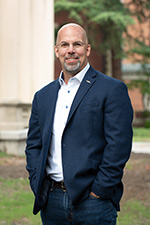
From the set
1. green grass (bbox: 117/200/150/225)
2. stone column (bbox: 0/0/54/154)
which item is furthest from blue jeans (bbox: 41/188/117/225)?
stone column (bbox: 0/0/54/154)

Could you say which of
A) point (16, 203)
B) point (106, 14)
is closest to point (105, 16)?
point (106, 14)

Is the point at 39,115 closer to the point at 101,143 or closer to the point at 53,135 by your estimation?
the point at 53,135

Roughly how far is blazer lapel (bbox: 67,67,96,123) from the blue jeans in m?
0.58

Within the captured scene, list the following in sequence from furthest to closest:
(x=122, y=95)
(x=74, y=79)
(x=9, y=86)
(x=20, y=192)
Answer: (x=9, y=86)
(x=20, y=192)
(x=74, y=79)
(x=122, y=95)

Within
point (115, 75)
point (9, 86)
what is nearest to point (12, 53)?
point (9, 86)

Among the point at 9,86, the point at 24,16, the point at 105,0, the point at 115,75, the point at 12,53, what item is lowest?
the point at 115,75

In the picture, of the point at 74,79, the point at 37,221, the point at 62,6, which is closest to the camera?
the point at 74,79

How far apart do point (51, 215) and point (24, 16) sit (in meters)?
10.5

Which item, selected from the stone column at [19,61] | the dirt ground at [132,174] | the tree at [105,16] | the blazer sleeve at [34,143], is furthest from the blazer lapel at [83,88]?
the tree at [105,16]

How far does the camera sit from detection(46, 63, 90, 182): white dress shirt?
2.54m

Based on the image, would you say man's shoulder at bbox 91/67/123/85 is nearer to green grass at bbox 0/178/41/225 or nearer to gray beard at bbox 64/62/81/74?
gray beard at bbox 64/62/81/74

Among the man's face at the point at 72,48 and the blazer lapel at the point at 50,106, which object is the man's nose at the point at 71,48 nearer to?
the man's face at the point at 72,48

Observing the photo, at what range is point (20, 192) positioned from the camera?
21.0ft

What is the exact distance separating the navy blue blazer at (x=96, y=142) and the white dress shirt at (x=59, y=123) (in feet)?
0.23
